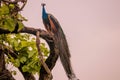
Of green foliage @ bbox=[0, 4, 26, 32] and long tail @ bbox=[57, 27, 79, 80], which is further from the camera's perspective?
long tail @ bbox=[57, 27, 79, 80]

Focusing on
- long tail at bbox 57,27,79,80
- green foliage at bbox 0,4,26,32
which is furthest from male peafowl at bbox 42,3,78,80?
green foliage at bbox 0,4,26,32

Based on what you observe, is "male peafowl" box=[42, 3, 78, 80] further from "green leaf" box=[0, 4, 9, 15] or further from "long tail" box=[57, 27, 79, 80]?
"green leaf" box=[0, 4, 9, 15]

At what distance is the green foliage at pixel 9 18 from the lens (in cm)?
75

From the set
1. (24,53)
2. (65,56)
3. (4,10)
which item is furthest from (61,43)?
(4,10)

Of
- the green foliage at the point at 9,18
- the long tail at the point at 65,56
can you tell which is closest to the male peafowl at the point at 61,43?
the long tail at the point at 65,56

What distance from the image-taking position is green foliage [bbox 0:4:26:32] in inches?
29.7

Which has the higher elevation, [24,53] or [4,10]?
[4,10]

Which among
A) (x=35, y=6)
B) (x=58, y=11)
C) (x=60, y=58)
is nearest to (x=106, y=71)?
(x=58, y=11)

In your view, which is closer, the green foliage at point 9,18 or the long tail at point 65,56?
the green foliage at point 9,18

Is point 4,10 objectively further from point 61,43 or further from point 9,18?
point 61,43

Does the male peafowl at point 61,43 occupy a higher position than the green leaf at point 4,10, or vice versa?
the green leaf at point 4,10

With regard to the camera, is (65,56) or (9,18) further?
(65,56)

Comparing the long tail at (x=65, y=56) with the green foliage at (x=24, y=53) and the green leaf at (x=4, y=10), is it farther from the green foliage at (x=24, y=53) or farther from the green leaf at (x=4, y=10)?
the green leaf at (x=4, y=10)

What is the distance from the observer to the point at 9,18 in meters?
0.75
